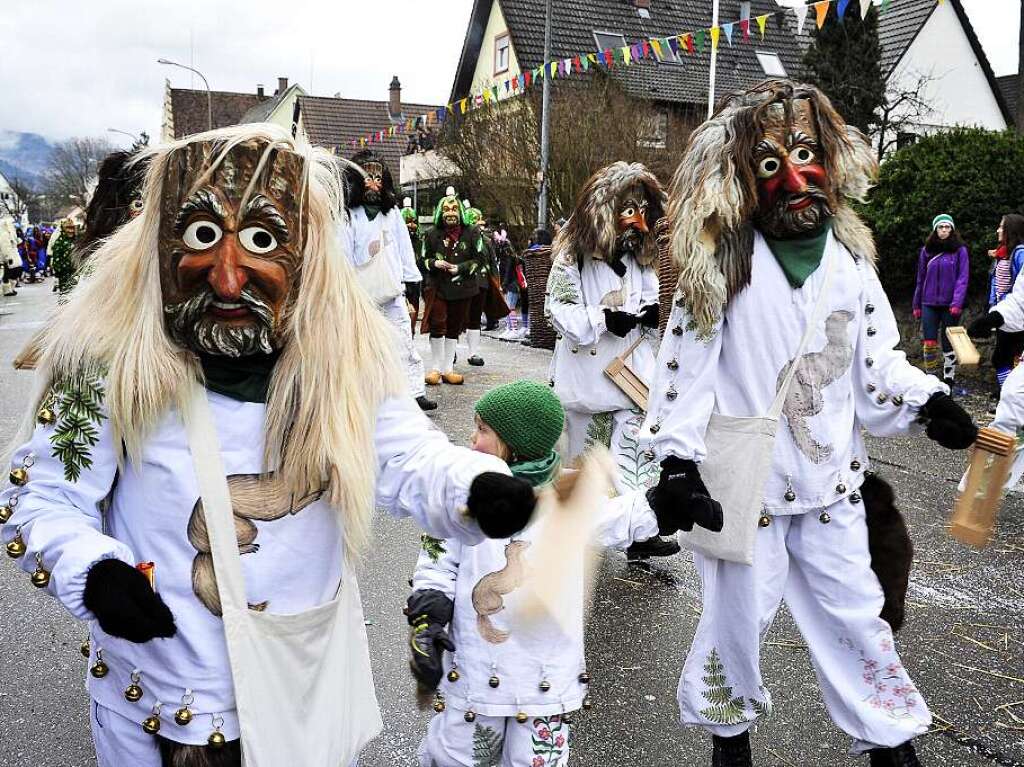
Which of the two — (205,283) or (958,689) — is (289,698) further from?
(958,689)

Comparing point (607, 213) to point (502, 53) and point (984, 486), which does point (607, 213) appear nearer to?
point (984, 486)

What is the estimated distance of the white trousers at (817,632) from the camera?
9.19ft

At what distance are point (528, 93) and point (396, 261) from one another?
35.0 feet

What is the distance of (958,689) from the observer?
3.54 metres

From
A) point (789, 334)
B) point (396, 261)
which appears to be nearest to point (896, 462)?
point (396, 261)

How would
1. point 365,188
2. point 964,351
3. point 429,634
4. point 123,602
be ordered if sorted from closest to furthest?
point 123,602 < point 429,634 < point 964,351 < point 365,188

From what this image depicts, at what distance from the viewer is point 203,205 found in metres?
1.89

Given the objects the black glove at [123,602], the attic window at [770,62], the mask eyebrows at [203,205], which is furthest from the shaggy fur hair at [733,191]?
the attic window at [770,62]

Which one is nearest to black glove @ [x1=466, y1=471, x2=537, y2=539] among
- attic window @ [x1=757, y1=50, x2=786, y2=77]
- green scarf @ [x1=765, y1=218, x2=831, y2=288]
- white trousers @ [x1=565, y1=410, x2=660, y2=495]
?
green scarf @ [x1=765, y1=218, x2=831, y2=288]

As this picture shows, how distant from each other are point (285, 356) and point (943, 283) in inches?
376

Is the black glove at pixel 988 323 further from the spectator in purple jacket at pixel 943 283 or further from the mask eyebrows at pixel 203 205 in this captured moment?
the spectator in purple jacket at pixel 943 283

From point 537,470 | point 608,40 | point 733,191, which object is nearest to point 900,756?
point 537,470

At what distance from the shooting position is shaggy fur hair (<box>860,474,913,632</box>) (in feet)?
9.43

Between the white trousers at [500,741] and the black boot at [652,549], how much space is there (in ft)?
7.85
